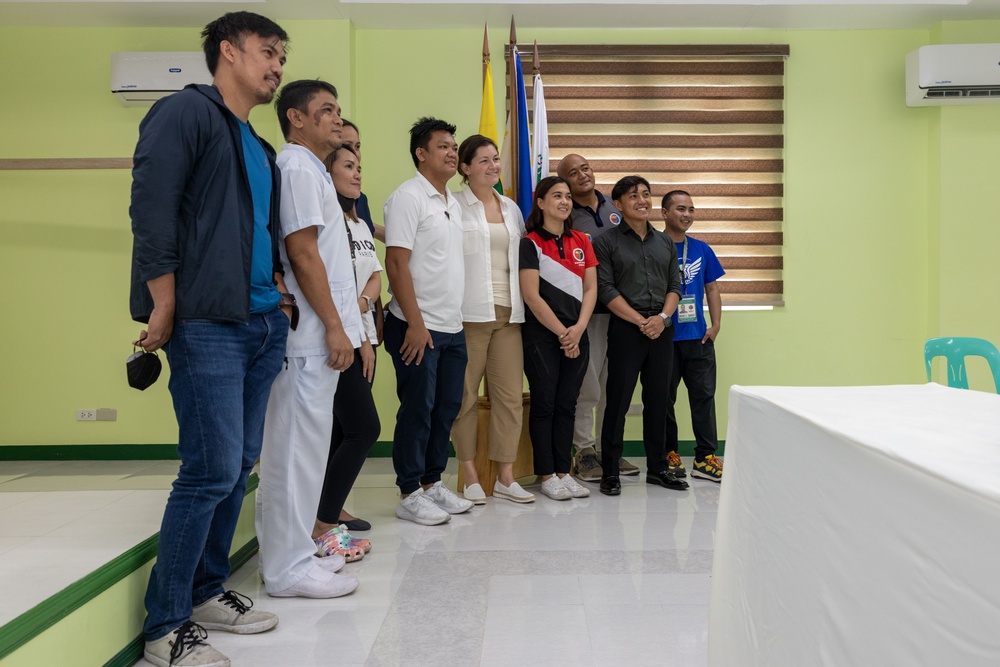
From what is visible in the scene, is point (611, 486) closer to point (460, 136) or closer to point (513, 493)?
point (513, 493)

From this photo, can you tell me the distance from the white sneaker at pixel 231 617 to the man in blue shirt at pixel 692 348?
253 centimetres

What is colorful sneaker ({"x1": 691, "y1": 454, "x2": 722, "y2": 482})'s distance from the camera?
13.6 ft

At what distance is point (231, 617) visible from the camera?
2.11m

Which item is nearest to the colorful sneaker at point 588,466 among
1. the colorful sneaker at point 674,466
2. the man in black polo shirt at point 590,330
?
the man in black polo shirt at point 590,330

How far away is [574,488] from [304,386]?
1751 millimetres

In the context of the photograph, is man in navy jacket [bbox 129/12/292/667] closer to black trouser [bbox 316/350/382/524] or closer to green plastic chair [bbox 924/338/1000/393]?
black trouser [bbox 316/350/382/524]

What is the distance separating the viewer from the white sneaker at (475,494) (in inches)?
142

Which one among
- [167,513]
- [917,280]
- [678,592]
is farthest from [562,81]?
[167,513]

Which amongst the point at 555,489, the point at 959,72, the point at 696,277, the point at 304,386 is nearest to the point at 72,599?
the point at 304,386

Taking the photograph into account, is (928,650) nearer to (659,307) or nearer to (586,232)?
(659,307)

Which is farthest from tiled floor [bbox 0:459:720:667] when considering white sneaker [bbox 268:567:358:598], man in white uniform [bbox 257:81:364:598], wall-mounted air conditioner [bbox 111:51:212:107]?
wall-mounted air conditioner [bbox 111:51:212:107]

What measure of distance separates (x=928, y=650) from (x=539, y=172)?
3.60 m

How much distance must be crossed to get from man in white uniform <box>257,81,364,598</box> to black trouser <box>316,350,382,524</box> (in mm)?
346

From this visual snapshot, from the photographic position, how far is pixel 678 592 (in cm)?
243
